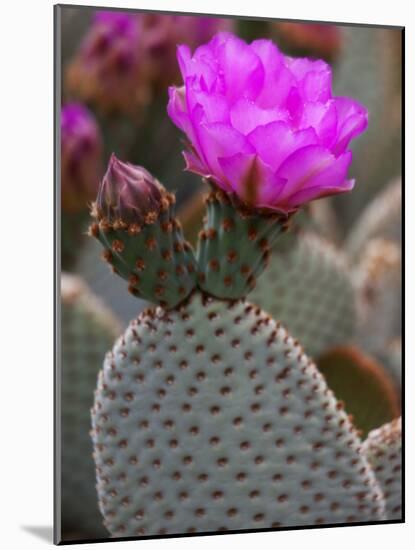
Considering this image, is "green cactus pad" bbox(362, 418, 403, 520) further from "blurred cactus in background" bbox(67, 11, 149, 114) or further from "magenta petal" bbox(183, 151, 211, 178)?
"blurred cactus in background" bbox(67, 11, 149, 114)

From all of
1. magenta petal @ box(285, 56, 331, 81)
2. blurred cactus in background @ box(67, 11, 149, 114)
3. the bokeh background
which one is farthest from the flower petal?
blurred cactus in background @ box(67, 11, 149, 114)

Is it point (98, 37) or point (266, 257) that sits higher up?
point (98, 37)

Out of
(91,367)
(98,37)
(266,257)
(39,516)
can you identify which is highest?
(98,37)

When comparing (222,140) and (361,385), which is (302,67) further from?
(361,385)

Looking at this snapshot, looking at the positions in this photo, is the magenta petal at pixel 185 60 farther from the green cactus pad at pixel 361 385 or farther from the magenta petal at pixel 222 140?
the green cactus pad at pixel 361 385

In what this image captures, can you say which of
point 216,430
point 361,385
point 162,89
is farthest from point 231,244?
point 361,385

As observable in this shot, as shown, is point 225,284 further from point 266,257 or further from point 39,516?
point 39,516

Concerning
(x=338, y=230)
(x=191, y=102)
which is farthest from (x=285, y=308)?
(x=191, y=102)

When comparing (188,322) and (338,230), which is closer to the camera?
(188,322)
